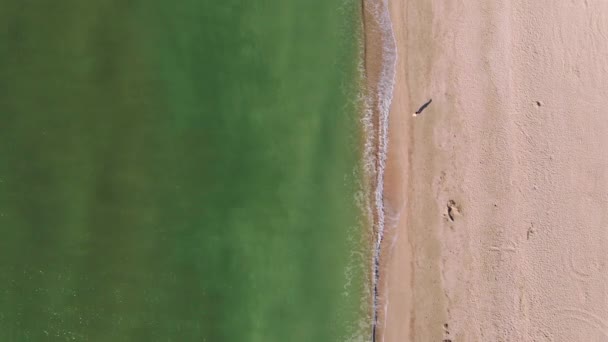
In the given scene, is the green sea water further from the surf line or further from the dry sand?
the dry sand

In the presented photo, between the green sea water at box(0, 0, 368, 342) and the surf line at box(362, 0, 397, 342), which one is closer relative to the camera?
the green sea water at box(0, 0, 368, 342)

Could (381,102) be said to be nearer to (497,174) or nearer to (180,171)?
(497,174)

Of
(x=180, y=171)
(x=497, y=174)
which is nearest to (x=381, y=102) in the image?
(x=497, y=174)

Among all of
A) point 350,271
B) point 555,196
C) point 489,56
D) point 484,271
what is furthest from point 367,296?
point 489,56

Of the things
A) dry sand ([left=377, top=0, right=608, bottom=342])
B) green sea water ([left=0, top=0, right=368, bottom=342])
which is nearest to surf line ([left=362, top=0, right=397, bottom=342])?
dry sand ([left=377, top=0, right=608, bottom=342])

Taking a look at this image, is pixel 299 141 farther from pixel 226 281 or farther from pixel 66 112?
pixel 66 112

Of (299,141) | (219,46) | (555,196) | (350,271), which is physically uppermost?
(219,46)

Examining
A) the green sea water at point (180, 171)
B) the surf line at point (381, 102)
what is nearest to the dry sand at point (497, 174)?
the surf line at point (381, 102)
